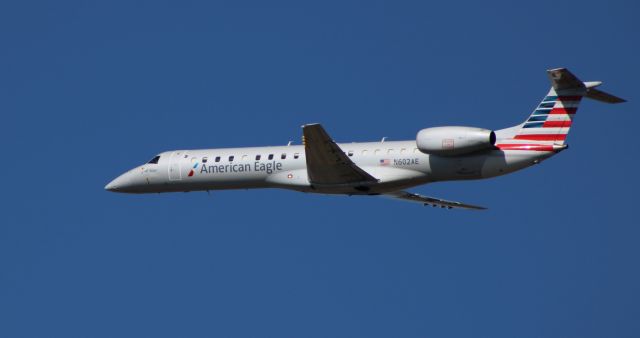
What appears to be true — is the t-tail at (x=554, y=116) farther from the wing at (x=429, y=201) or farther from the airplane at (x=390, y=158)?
the wing at (x=429, y=201)

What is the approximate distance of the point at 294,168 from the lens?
4094cm

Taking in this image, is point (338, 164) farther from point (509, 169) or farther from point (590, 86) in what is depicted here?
point (590, 86)

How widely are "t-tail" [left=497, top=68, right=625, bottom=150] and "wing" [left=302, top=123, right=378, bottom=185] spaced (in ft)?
15.4

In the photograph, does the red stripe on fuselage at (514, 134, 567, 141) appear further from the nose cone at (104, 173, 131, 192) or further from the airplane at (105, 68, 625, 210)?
the nose cone at (104, 173, 131, 192)

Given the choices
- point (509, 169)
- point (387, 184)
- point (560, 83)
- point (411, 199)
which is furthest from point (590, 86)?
point (411, 199)

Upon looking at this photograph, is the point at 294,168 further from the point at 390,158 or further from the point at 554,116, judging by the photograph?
the point at 554,116

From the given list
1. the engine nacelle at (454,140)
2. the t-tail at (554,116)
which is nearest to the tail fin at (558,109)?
the t-tail at (554,116)

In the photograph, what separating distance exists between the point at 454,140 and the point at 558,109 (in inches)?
132

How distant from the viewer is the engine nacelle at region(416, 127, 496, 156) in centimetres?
3775

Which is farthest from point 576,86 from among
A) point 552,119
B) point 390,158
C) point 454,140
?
point 390,158

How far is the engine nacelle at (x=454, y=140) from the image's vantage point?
37750mm

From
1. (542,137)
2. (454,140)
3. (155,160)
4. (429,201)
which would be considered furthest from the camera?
(429,201)

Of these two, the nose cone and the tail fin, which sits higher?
the nose cone

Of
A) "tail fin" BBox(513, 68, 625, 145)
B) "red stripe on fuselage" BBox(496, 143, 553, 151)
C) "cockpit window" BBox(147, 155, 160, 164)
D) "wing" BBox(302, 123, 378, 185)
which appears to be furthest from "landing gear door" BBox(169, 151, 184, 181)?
"tail fin" BBox(513, 68, 625, 145)
